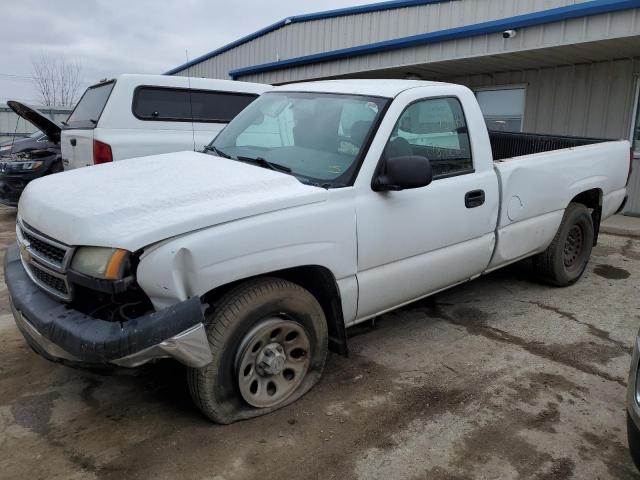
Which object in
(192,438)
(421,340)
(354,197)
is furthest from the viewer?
(421,340)

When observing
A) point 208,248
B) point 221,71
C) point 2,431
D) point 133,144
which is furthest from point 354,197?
point 221,71

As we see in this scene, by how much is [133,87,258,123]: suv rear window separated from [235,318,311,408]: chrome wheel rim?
434 centimetres

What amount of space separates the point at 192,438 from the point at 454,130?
2.73 m

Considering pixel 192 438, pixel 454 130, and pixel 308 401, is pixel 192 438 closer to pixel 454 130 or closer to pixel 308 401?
pixel 308 401

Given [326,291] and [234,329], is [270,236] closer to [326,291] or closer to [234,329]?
[234,329]

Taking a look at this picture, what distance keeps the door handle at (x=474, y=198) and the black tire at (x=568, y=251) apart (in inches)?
61.1

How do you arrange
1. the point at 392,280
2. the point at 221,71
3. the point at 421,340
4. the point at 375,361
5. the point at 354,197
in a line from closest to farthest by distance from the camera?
1. the point at 354,197
2. the point at 392,280
3. the point at 375,361
4. the point at 421,340
5. the point at 221,71

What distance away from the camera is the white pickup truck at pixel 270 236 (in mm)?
2459

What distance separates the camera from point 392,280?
3.46 m

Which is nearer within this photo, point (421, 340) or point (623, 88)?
point (421, 340)

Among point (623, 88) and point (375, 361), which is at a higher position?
point (623, 88)

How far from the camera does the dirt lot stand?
2.62 m

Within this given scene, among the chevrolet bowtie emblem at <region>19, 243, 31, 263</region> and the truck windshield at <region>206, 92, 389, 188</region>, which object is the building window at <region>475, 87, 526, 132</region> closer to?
the truck windshield at <region>206, 92, 389, 188</region>

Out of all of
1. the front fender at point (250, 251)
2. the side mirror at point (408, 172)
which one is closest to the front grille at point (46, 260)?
the front fender at point (250, 251)
